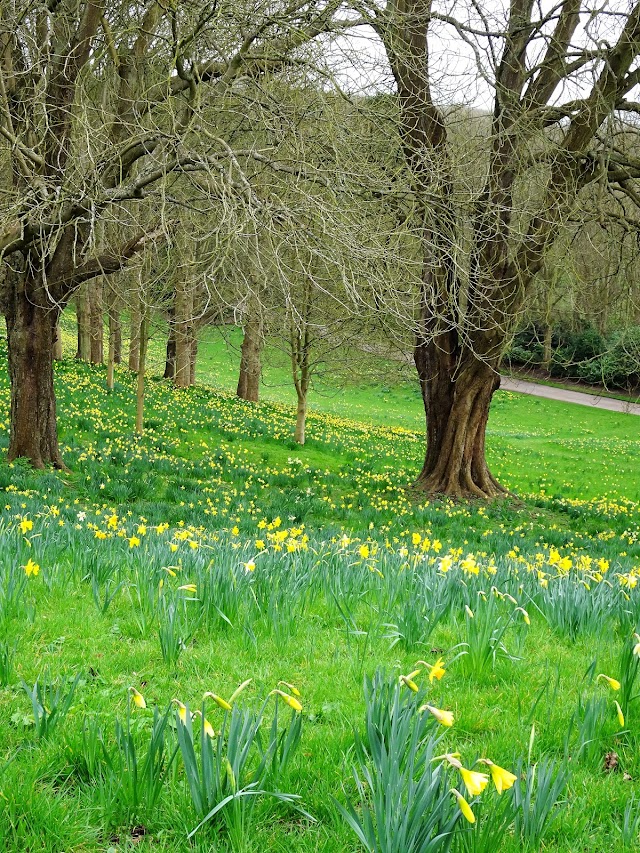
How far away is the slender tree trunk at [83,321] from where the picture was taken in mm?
18197

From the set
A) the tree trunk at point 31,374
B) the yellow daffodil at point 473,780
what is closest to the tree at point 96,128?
the tree trunk at point 31,374

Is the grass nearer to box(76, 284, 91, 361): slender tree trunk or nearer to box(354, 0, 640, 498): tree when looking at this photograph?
box(354, 0, 640, 498): tree

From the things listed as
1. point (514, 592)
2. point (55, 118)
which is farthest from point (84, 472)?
point (514, 592)

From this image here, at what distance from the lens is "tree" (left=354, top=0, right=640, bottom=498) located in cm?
903

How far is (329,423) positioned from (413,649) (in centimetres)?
1815

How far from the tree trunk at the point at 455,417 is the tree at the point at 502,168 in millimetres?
20

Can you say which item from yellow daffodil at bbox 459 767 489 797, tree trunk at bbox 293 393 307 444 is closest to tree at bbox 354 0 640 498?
tree trunk at bbox 293 393 307 444

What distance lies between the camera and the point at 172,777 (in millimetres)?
1862

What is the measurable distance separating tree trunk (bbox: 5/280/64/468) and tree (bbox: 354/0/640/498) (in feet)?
16.7

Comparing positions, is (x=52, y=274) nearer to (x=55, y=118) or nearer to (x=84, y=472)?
(x=55, y=118)

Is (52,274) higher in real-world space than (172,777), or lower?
higher

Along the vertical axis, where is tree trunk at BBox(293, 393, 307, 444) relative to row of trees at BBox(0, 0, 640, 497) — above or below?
below

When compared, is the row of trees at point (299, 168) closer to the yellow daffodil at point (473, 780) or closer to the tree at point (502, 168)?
the tree at point (502, 168)

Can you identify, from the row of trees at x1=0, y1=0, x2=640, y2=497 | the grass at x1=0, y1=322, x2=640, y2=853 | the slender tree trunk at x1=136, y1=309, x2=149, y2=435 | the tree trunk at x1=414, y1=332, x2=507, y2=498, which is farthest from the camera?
the slender tree trunk at x1=136, y1=309, x2=149, y2=435
